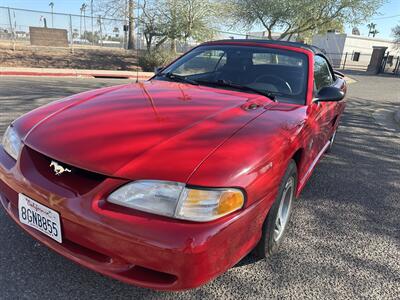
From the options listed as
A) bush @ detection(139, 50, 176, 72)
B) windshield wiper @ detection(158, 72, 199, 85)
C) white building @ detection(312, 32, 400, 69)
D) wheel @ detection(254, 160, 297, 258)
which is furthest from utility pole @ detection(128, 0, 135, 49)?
white building @ detection(312, 32, 400, 69)

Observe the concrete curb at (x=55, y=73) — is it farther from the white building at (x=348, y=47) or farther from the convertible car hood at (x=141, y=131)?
the white building at (x=348, y=47)

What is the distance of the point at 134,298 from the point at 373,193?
2873 millimetres

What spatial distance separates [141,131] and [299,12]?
2592cm

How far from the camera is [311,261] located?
242cm

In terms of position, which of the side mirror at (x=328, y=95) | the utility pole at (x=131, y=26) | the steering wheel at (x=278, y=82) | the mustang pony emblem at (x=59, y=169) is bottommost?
the mustang pony emblem at (x=59, y=169)

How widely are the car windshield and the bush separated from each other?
1402 centimetres

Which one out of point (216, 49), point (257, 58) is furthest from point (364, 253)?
point (216, 49)

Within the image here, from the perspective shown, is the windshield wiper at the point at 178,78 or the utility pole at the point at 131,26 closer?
the windshield wiper at the point at 178,78

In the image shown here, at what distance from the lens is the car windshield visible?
3.01 m

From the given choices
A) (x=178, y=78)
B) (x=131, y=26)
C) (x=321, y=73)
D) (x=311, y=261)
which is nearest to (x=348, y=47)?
(x=131, y=26)

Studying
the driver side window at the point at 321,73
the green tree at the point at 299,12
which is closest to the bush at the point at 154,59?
the green tree at the point at 299,12

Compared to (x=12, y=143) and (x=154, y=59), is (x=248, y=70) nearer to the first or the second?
(x=12, y=143)

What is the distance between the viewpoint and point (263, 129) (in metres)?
2.15

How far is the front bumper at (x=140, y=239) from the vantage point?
156 centimetres
